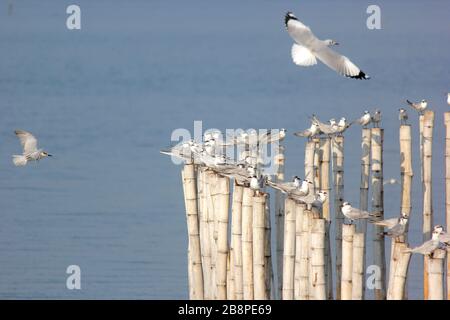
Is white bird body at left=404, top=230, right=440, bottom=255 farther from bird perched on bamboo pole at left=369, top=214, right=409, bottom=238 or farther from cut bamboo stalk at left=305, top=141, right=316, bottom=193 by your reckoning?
cut bamboo stalk at left=305, top=141, right=316, bottom=193

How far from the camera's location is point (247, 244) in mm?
15273

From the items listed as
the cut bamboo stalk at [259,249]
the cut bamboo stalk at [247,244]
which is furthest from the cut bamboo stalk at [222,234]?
the cut bamboo stalk at [259,249]

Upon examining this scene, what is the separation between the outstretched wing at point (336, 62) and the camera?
53.8ft

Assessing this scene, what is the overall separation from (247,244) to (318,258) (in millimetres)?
1119

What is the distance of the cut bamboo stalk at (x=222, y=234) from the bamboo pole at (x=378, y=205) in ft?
5.38

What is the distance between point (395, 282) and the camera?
13.6 m

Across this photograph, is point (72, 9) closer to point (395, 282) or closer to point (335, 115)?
point (335, 115)

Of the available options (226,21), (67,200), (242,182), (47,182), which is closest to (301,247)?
(242,182)

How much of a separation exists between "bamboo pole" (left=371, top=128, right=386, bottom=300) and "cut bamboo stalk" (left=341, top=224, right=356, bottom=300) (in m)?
1.54

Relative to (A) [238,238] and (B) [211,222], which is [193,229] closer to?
(B) [211,222]

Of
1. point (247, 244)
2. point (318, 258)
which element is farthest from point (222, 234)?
point (318, 258)

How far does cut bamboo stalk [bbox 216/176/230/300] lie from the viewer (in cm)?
1545

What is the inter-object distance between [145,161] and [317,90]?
12.3 metres

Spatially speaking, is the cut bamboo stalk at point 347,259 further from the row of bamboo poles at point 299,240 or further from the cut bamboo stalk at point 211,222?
the cut bamboo stalk at point 211,222
